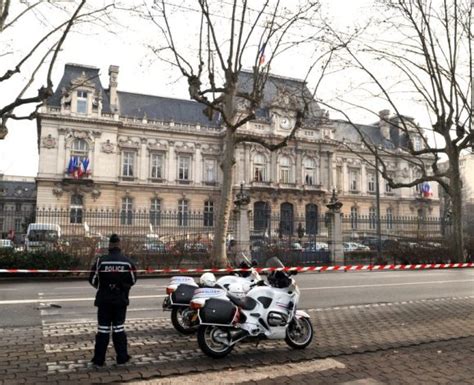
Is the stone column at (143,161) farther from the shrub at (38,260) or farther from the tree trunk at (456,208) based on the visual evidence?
the tree trunk at (456,208)

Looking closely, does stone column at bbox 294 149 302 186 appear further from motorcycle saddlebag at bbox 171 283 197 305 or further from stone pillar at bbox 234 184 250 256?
motorcycle saddlebag at bbox 171 283 197 305

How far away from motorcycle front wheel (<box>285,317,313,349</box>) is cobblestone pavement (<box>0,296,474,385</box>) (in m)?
0.13

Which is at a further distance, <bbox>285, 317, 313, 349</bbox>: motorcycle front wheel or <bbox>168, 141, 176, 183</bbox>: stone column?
<bbox>168, 141, 176, 183</bbox>: stone column

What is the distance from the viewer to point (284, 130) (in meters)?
62.2

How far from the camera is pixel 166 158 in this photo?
2276 inches

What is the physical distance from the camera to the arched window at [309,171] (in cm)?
6397

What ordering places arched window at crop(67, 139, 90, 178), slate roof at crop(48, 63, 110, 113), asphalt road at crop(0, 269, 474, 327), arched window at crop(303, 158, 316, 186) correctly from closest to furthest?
1. asphalt road at crop(0, 269, 474, 327)
2. arched window at crop(67, 139, 90, 178)
3. slate roof at crop(48, 63, 110, 113)
4. arched window at crop(303, 158, 316, 186)

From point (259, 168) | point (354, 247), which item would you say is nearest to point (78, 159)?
point (259, 168)

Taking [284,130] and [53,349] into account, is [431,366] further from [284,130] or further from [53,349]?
[284,130]

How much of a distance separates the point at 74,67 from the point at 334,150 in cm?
3770

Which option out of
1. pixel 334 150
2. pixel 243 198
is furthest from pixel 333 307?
pixel 334 150

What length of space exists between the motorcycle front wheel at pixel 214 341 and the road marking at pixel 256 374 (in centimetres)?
51

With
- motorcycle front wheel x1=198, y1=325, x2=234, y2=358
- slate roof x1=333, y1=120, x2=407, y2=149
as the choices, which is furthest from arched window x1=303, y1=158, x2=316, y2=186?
motorcycle front wheel x1=198, y1=325, x2=234, y2=358

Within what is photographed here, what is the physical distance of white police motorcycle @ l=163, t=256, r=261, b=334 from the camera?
23.2 ft
